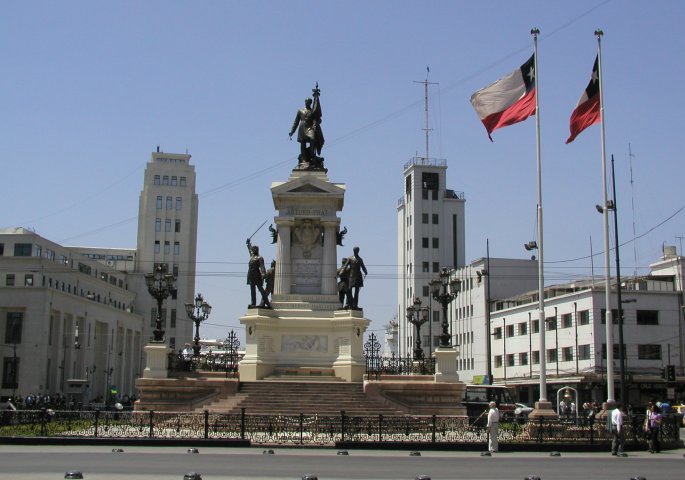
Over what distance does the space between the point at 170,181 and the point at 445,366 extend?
Result: 9835 centimetres

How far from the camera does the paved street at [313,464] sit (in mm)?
18797

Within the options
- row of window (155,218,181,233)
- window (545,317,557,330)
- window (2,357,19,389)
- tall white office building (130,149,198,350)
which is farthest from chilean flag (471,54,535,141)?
row of window (155,218,181,233)

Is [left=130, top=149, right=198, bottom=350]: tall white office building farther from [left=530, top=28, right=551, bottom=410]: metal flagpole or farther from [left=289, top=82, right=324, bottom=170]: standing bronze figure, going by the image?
[left=530, top=28, right=551, bottom=410]: metal flagpole

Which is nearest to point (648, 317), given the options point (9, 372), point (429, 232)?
point (429, 232)

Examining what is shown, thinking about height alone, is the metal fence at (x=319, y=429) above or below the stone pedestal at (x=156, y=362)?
below

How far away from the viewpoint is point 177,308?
126250 millimetres

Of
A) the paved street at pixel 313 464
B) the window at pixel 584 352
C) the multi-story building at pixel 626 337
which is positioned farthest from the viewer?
the window at pixel 584 352

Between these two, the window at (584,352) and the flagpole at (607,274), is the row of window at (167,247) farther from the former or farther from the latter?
the flagpole at (607,274)

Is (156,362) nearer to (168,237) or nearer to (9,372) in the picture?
(9,372)

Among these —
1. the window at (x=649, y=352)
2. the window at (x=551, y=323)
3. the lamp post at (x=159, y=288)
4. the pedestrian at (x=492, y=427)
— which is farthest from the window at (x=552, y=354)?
the pedestrian at (x=492, y=427)

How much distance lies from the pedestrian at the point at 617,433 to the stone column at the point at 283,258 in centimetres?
1801

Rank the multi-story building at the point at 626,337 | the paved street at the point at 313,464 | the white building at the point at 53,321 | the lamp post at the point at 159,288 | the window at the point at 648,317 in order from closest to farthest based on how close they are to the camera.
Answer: the paved street at the point at 313,464, the lamp post at the point at 159,288, the multi-story building at the point at 626,337, the window at the point at 648,317, the white building at the point at 53,321

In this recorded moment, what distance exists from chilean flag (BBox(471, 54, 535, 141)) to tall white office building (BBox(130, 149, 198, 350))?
314 feet

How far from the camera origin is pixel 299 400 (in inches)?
1368
